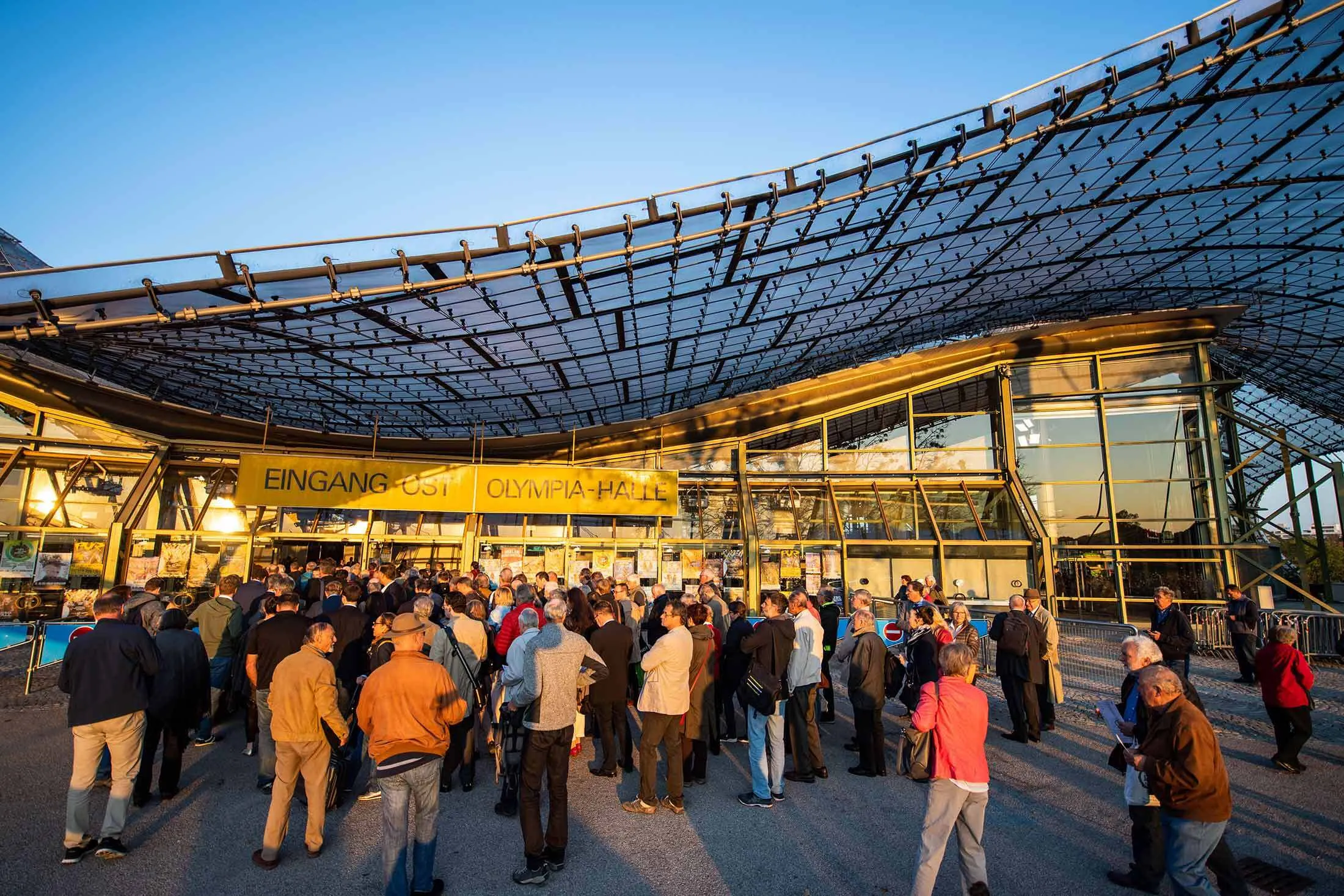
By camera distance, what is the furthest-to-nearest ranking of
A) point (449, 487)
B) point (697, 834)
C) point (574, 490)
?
point (574, 490) → point (449, 487) → point (697, 834)

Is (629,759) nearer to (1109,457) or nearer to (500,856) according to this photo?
(500,856)

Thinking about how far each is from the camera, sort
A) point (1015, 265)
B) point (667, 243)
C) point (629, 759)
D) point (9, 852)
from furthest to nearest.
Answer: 1. point (1015, 265)
2. point (667, 243)
3. point (629, 759)
4. point (9, 852)

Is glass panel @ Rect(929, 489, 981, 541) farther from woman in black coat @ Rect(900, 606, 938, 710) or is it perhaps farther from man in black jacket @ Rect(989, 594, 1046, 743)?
woman in black coat @ Rect(900, 606, 938, 710)

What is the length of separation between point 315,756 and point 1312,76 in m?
15.9

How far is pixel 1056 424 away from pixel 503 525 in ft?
51.1

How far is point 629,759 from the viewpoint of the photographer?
7.62 metres

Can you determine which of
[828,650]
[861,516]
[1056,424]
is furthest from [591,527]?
[1056,424]

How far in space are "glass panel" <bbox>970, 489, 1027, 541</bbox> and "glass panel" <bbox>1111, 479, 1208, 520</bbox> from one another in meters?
2.79

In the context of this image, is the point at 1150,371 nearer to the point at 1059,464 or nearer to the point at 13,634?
the point at 1059,464

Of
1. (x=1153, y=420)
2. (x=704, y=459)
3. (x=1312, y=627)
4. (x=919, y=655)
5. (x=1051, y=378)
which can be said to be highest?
(x=1051, y=378)

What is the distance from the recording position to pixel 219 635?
8.08 metres

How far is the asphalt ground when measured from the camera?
491 centimetres

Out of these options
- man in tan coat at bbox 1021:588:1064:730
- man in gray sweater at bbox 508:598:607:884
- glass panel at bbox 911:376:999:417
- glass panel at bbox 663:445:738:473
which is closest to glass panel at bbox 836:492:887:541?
glass panel at bbox 663:445:738:473

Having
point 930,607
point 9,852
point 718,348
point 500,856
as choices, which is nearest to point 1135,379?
point 718,348
